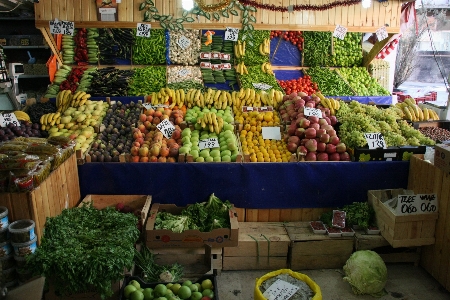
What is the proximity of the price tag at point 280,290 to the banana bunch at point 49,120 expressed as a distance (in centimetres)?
334

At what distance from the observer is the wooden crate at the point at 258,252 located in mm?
3662

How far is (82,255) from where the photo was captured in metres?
2.60

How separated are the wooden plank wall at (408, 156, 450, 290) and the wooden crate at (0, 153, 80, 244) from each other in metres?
3.41

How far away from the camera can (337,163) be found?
4.02 meters

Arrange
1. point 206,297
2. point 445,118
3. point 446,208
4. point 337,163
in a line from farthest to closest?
point 445,118 → point 337,163 → point 446,208 → point 206,297

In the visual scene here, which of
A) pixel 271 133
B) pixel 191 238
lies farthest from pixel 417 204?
pixel 191 238

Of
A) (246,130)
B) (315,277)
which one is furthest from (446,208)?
(246,130)

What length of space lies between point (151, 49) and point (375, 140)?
448 cm

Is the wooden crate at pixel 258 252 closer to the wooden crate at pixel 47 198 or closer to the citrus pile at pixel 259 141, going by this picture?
the citrus pile at pixel 259 141

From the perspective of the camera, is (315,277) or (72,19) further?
(72,19)

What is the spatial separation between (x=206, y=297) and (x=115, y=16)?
502cm

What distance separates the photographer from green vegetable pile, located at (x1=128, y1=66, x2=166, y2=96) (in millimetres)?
6262

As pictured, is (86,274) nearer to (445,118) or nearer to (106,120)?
(106,120)

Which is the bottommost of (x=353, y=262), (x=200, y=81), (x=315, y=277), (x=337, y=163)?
(x=315, y=277)
